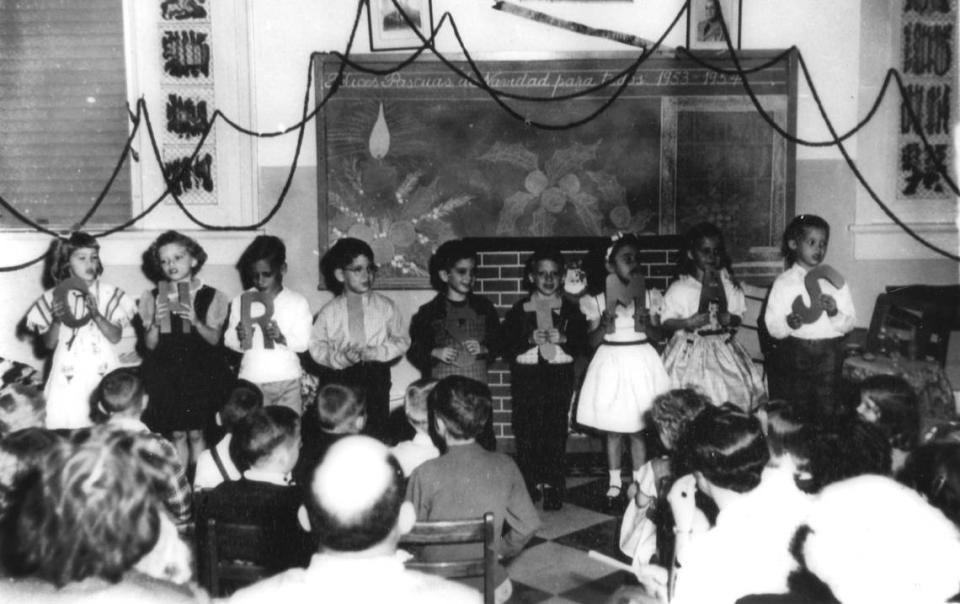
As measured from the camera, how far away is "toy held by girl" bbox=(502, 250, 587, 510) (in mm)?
4539

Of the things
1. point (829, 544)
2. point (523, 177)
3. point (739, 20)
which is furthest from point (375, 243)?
point (829, 544)

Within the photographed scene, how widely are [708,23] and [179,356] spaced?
143 inches

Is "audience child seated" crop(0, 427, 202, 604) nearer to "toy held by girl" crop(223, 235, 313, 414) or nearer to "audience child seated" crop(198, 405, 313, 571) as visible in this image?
"audience child seated" crop(198, 405, 313, 571)

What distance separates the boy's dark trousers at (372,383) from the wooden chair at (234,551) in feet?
7.38

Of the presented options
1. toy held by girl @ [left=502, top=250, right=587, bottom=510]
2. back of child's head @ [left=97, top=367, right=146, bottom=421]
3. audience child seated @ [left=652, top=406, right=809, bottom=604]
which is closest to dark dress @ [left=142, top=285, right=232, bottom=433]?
back of child's head @ [left=97, top=367, right=146, bottom=421]

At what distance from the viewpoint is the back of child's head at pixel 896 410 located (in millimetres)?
2961

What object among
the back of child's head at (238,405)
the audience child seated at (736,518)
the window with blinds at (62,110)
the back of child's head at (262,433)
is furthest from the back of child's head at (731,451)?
the window with blinds at (62,110)

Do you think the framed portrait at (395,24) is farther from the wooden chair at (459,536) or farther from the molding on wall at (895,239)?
the wooden chair at (459,536)

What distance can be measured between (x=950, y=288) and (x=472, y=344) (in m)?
2.69

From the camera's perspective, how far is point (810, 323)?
459 cm

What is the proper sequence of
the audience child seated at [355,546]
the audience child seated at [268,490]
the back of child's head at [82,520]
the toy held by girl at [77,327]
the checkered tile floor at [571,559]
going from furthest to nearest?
1. the toy held by girl at [77,327]
2. the checkered tile floor at [571,559]
3. the audience child seated at [268,490]
4. the audience child seated at [355,546]
5. the back of child's head at [82,520]

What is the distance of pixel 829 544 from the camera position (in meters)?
1.85

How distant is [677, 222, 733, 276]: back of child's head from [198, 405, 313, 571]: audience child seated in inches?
102

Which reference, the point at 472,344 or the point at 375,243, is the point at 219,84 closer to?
the point at 375,243
